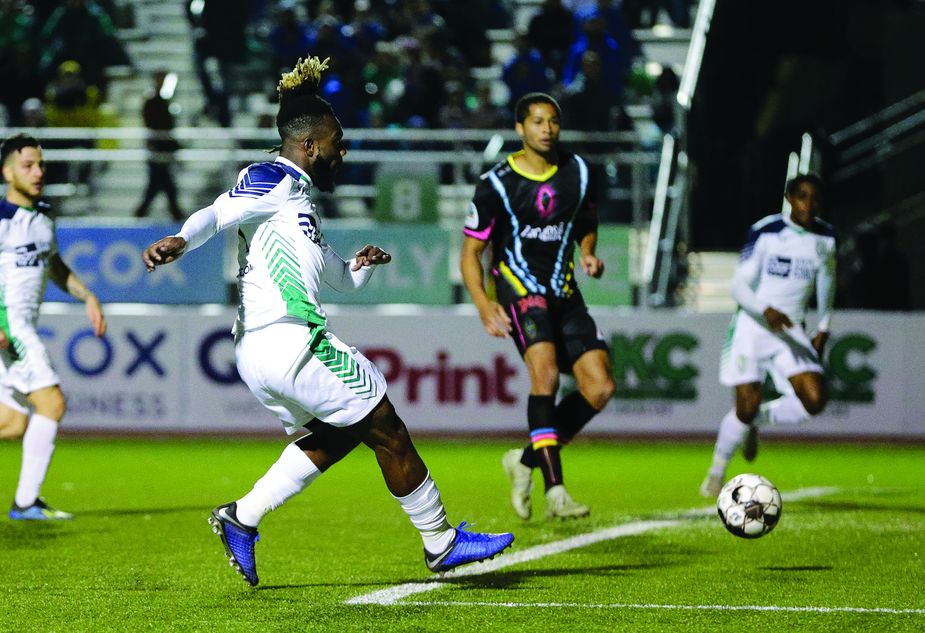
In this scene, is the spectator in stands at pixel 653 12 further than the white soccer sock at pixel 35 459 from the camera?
Yes

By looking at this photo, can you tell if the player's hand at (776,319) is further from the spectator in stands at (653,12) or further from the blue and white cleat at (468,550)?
the spectator in stands at (653,12)

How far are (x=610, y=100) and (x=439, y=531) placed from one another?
468 inches

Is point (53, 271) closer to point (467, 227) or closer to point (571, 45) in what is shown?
point (467, 227)

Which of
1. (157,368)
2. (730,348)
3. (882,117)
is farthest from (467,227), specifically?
(882,117)

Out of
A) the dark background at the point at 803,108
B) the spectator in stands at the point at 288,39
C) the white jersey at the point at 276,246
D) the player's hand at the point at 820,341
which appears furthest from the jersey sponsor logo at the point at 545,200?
the spectator in stands at the point at 288,39

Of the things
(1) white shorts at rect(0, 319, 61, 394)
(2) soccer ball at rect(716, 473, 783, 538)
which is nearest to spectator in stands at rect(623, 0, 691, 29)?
(1) white shorts at rect(0, 319, 61, 394)

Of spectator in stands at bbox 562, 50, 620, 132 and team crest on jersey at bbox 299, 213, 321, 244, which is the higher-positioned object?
spectator in stands at bbox 562, 50, 620, 132

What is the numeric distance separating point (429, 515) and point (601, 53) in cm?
1270

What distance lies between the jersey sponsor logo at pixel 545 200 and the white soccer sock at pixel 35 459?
3.15 meters

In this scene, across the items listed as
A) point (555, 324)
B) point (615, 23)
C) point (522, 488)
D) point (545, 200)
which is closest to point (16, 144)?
point (545, 200)

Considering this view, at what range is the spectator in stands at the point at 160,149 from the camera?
690 inches

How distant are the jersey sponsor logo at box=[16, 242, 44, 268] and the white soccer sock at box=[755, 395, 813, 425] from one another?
4941 millimetres

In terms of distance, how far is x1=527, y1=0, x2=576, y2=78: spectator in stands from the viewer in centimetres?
1958

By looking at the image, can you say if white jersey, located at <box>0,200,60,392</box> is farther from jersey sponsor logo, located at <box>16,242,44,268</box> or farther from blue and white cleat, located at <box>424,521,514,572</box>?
blue and white cleat, located at <box>424,521,514,572</box>
